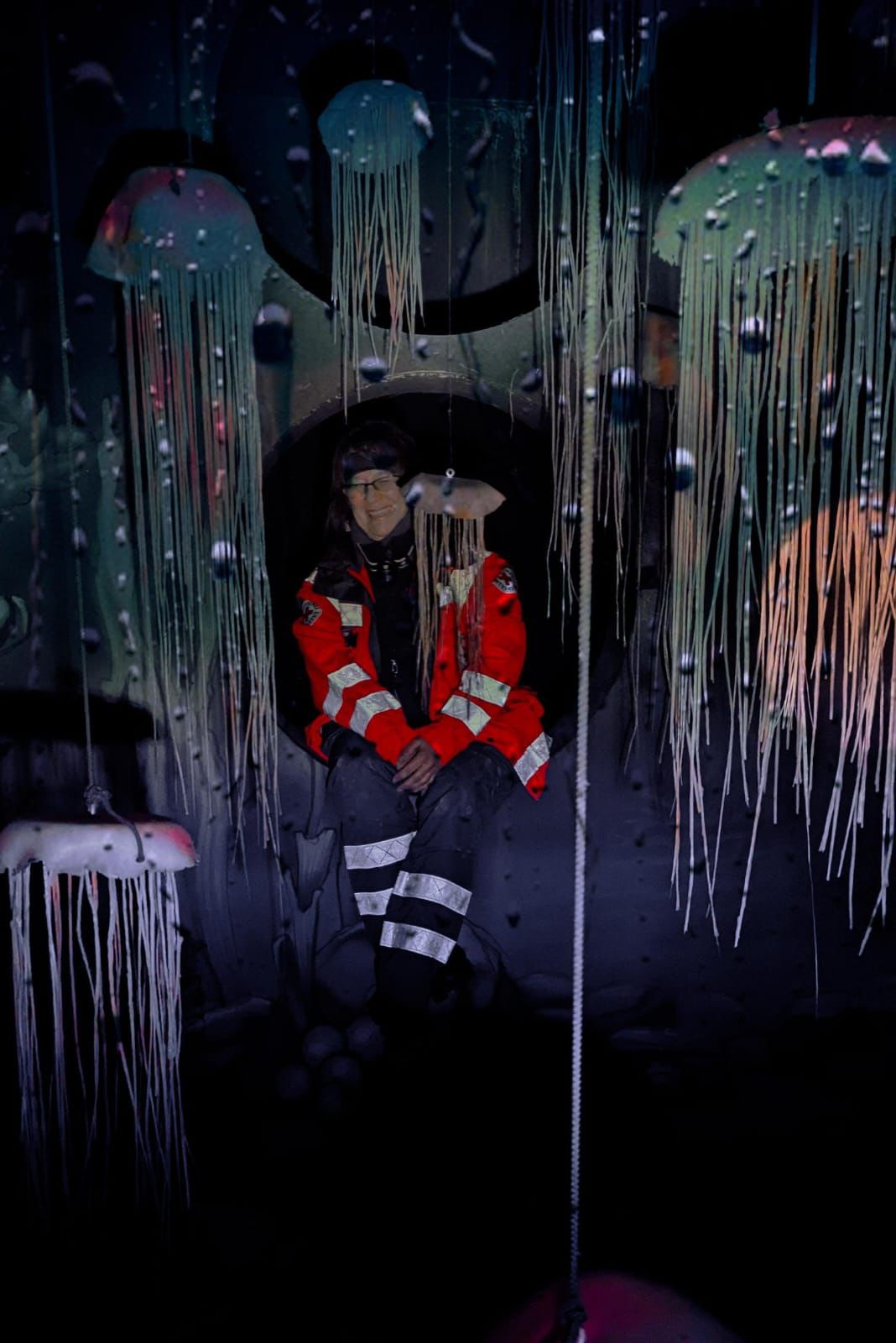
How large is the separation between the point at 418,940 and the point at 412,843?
0.85 ft

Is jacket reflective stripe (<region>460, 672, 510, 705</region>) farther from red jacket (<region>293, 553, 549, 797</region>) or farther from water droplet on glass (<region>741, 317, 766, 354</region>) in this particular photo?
water droplet on glass (<region>741, 317, 766, 354</region>)

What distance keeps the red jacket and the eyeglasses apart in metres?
0.20

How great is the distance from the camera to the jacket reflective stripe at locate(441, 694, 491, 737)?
2389 millimetres

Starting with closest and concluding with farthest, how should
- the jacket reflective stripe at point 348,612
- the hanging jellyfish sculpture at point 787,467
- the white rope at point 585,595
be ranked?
1. the white rope at point 585,595
2. the hanging jellyfish sculpture at point 787,467
3. the jacket reflective stripe at point 348,612

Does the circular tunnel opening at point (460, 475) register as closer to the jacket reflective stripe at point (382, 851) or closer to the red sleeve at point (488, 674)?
the red sleeve at point (488, 674)

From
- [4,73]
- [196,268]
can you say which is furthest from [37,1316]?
[4,73]

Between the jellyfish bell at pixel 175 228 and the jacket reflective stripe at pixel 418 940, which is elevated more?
the jellyfish bell at pixel 175 228

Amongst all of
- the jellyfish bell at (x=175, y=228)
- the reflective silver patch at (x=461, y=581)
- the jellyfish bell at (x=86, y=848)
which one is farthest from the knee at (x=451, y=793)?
the jellyfish bell at (x=175, y=228)

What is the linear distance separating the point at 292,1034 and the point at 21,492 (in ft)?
5.43

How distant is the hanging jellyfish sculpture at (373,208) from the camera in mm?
2209

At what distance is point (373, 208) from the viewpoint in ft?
7.43

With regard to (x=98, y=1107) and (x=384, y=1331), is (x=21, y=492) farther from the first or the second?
(x=384, y=1331)

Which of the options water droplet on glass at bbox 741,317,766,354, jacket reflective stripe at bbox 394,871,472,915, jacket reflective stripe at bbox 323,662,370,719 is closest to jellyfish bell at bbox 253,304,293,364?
jacket reflective stripe at bbox 323,662,370,719

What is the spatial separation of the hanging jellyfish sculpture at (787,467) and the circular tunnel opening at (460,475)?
0.29m
